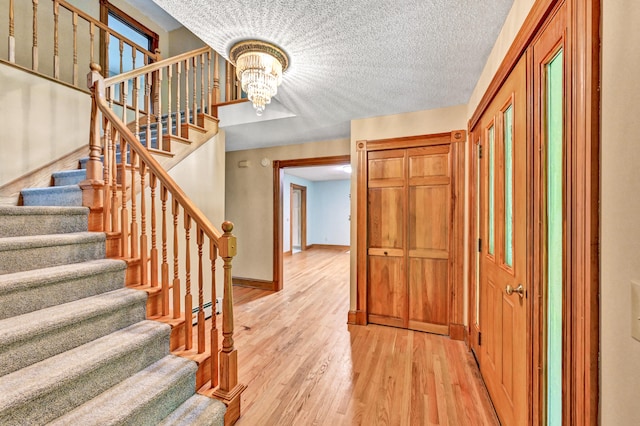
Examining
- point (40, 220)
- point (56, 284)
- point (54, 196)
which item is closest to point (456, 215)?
point (56, 284)

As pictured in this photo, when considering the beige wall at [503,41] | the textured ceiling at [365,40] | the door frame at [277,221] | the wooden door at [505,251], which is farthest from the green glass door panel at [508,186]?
the door frame at [277,221]

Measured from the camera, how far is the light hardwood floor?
5.37 feet

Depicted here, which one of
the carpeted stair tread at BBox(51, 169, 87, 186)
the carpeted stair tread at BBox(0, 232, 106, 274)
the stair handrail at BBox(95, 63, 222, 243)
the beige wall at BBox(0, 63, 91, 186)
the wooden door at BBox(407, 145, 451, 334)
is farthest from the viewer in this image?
the wooden door at BBox(407, 145, 451, 334)

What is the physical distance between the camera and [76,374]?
1182 mm

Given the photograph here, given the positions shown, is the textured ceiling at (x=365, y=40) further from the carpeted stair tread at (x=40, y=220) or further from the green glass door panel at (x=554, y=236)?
the carpeted stair tread at (x=40, y=220)

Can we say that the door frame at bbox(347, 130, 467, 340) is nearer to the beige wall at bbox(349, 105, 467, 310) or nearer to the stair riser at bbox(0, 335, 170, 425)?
the beige wall at bbox(349, 105, 467, 310)

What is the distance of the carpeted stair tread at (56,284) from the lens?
1.33 metres

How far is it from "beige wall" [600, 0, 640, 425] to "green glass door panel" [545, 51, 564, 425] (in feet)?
1.02

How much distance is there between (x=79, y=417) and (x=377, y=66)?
2468 millimetres

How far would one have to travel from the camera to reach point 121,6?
12.5 ft

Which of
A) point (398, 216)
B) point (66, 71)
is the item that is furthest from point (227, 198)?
point (398, 216)

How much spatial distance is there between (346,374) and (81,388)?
1578 mm

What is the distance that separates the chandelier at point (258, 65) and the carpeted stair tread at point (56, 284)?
1.47 m

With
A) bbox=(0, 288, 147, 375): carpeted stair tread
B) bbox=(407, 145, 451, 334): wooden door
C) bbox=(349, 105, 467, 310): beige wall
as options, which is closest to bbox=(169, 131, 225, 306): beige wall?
bbox=(0, 288, 147, 375): carpeted stair tread
